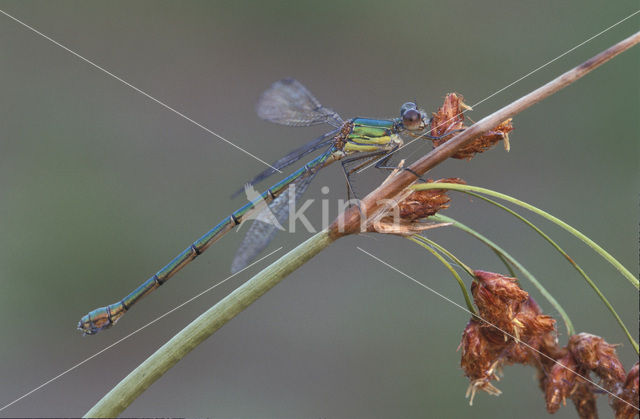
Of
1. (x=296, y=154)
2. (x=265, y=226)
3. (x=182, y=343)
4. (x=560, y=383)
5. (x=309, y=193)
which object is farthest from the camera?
(x=309, y=193)

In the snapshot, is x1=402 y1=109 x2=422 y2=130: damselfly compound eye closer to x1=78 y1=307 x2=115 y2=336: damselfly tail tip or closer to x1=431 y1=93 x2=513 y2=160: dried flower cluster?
x1=431 y1=93 x2=513 y2=160: dried flower cluster

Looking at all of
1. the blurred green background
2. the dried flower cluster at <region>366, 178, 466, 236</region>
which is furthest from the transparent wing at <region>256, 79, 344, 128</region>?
the dried flower cluster at <region>366, 178, 466, 236</region>

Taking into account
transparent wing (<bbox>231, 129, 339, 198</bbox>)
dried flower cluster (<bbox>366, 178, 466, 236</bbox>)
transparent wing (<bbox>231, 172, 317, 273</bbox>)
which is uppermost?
transparent wing (<bbox>231, 129, 339, 198</bbox>)

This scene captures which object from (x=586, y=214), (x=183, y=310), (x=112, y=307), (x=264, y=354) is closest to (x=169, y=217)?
(x=183, y=310)

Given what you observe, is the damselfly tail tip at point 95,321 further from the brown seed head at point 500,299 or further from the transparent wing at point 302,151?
the brown seed head at point 500,299

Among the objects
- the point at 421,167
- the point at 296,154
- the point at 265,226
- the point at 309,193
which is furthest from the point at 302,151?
the point at 309,193

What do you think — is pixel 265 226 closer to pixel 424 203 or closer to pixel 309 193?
pixel 424 203

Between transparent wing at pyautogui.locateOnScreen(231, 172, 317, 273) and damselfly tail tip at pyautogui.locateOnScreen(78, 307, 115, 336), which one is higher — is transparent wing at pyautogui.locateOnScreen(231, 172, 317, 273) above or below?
above

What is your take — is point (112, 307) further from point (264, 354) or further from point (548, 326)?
point (264, 354)
